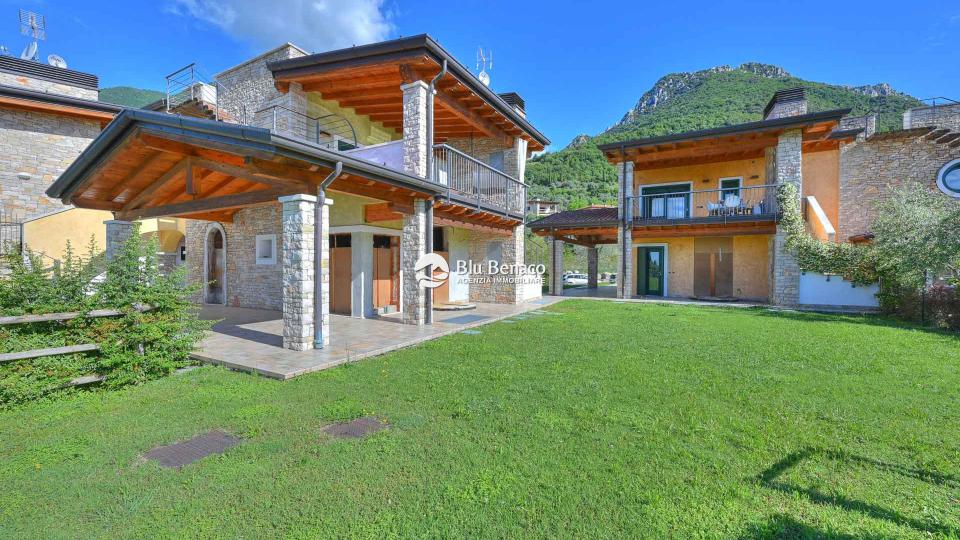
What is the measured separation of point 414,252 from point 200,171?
184 inches

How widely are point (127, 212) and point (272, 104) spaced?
15.9 ft

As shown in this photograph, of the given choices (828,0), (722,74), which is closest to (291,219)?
(828,0)

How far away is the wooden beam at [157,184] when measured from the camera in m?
7.70

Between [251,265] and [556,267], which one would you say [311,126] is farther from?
[556,267]

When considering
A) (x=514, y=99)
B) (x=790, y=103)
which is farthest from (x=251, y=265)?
Result: (x=790, y=103)

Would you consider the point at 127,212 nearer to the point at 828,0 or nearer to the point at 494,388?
the point at 494,388

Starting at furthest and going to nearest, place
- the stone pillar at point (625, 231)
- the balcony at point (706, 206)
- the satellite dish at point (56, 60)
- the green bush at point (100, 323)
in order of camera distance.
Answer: the stone pillar at point (625, 231) → the satellite dish at point (56, 60) → the balcony at point (706, 206) → the green bush at point (100, 323)

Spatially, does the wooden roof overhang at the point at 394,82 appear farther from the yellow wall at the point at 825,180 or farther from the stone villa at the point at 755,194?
the yellow wall at the point at 825,180

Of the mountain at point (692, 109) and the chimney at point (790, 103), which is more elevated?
the mountain at point (692, 109)

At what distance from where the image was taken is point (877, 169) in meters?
15.5

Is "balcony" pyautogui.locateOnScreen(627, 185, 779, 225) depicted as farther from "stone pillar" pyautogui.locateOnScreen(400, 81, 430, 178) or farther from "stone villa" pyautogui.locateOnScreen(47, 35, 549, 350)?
"stone pillar" pyautogui.locateOnScreen(400, 81, 430, 178)

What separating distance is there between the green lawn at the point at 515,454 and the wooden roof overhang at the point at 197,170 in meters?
3.16

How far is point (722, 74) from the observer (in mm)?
60062

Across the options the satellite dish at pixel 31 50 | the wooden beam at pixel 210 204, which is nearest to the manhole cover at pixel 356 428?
the wooden beam at pixel 210 204
